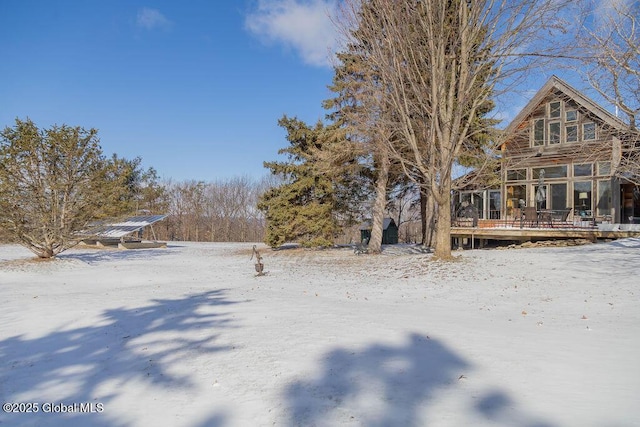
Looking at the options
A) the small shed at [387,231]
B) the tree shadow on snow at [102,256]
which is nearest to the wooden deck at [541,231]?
the small shed at [387,231]

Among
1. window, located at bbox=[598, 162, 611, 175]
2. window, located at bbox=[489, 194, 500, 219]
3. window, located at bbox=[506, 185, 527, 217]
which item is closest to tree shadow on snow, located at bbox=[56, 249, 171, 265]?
window, located at bbox=[489, 194, 500, 219]

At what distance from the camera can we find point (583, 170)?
1808cm

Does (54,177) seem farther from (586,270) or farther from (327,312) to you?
(586,270)

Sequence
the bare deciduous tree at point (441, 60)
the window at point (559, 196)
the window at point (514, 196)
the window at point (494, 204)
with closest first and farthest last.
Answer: the bare deciduous tree at point (441, 60) < the window at point (559, 196) < the window at point (514, 196) < the window at point (494, 204)

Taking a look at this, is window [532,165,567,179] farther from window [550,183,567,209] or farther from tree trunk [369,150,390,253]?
tree trunk [369,150,390,253]

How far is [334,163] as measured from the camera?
1803 centimetres

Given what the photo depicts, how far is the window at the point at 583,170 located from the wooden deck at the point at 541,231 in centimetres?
324

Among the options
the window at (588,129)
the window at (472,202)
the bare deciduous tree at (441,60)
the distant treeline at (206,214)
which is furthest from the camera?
the distant treeline at (206,214)

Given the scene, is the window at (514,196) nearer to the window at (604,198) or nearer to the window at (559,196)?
the window at (559,196)

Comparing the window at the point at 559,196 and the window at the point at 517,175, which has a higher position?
the window at the point at 517,175

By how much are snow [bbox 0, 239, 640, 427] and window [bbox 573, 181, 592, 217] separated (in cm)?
1057

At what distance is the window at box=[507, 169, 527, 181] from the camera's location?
19.9 meters

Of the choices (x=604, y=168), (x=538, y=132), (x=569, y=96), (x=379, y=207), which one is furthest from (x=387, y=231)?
(x=569, y=96)

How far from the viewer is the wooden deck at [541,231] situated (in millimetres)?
14172
